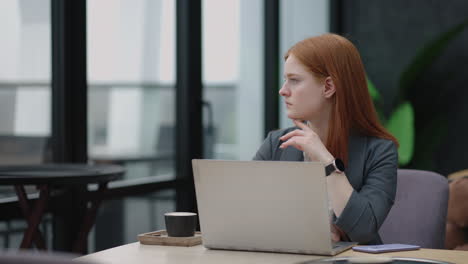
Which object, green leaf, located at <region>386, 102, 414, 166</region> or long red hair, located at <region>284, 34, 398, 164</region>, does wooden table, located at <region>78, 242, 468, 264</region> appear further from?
green leaf, located at <region>386, 102, 414, 166</region>

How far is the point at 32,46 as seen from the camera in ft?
8.73

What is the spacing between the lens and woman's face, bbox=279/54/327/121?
5.76 feet

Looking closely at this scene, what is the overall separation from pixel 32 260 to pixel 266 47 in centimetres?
421

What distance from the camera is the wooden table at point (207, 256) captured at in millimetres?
1336

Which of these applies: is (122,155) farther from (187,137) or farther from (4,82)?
(4,82)

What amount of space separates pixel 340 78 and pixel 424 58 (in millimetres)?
3218

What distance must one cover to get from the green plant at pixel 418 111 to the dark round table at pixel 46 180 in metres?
2.82

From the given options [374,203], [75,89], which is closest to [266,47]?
[75,89]

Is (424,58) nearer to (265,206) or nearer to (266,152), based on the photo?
(266,152)

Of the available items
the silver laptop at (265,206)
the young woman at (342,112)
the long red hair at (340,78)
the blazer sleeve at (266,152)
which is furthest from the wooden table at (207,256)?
the blazer sleeve at (266,152)

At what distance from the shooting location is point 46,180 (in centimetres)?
198

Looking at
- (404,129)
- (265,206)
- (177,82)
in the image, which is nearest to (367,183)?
(265,206)

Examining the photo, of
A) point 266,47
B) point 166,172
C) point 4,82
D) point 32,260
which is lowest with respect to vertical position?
point 166,172

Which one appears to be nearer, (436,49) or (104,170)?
(104,170)
